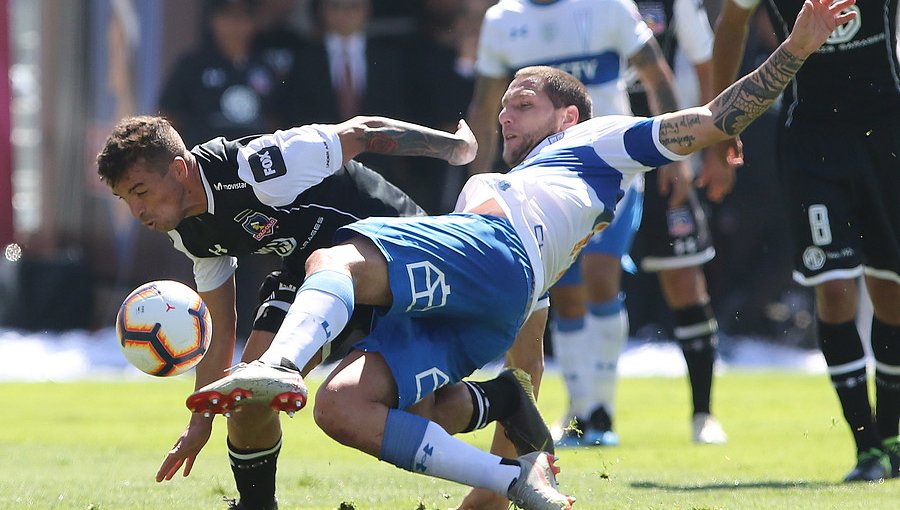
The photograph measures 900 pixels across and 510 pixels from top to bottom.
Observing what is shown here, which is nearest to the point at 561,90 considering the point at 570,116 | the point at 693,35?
the point at 570,116

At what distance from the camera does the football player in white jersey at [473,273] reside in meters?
4.61

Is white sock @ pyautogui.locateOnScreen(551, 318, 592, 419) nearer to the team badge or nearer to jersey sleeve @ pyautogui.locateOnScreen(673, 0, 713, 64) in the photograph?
jersey sleeve @ pyautogui.locateOnScreen(673, 0, 713, 64)

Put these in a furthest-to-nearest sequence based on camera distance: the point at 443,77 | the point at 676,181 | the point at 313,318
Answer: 1. the point at 443,77
2. the point at 676,181
3. the point at 313,318

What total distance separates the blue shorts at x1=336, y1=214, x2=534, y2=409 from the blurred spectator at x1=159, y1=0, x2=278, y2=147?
382 inches

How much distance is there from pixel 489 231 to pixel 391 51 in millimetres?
10193

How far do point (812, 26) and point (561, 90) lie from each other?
1059 mm

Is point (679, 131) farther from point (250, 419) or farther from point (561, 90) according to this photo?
point (250, 419)

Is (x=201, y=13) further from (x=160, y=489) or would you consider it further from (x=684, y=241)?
(x=160, y=489)

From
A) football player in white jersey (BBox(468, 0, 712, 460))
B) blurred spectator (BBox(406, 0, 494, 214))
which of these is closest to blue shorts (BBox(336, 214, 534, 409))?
football player in white jersey (BBox(468, 0, 712, 460))

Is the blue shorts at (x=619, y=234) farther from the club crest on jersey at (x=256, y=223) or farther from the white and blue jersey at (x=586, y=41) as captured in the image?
the club crest on jersey at (x=256, y=223)

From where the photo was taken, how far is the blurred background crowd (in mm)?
14297

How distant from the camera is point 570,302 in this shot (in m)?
9.00

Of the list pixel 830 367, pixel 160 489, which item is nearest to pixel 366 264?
pixel 160 489

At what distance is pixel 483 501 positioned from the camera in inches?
208
